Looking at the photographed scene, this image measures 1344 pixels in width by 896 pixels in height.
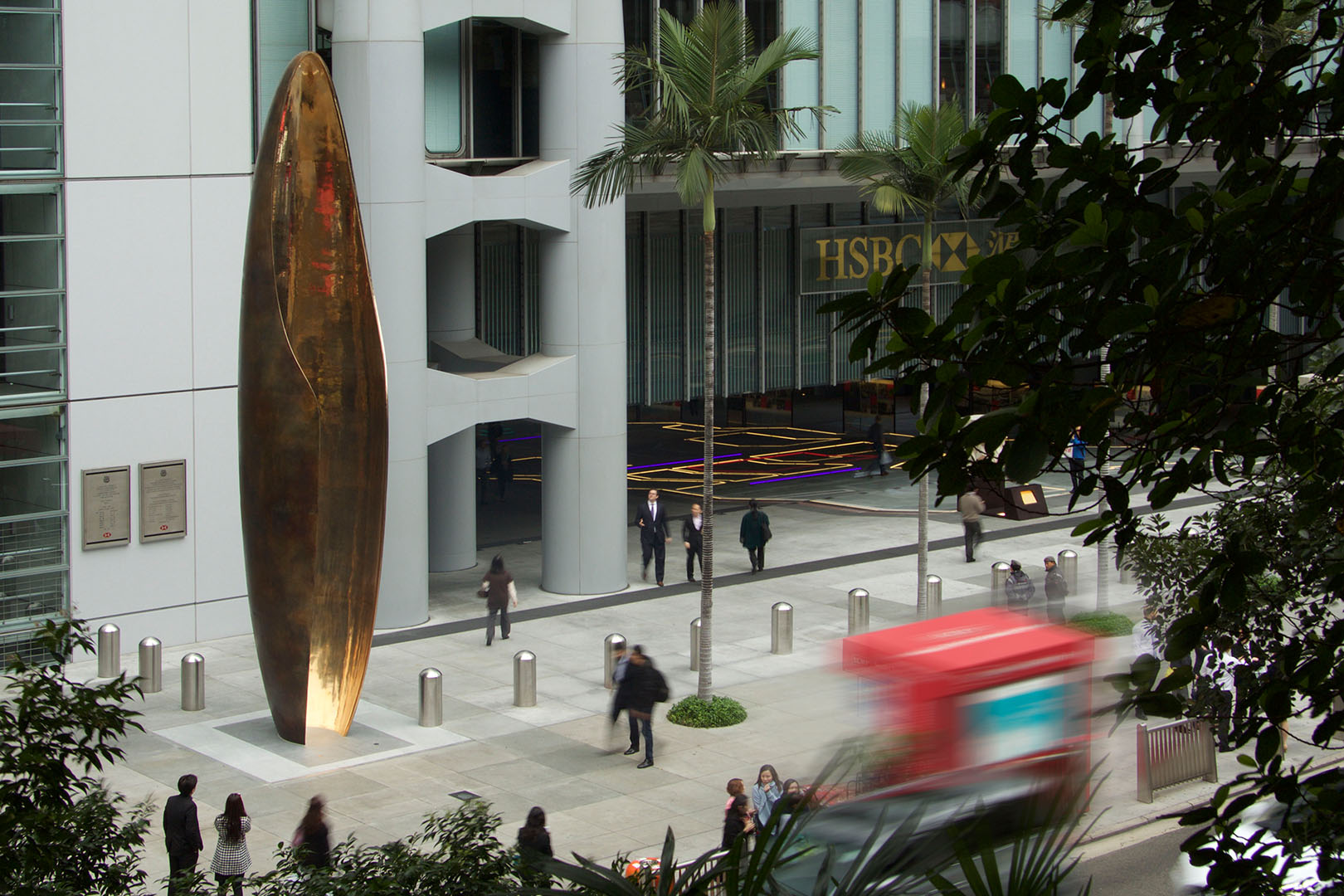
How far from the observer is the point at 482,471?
114 ft

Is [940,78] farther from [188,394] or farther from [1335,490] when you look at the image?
[1335,490]

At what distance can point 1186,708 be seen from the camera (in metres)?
5.25

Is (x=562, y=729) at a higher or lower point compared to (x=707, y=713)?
lower

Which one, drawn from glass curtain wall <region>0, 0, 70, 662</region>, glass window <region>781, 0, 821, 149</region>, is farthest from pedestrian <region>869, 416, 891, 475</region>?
glass curtain wall <region>0, 0, 70, 662</region>

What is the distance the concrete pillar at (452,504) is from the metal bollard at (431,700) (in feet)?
25.6

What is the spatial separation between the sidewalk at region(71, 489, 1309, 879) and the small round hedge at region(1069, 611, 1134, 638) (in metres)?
0.28

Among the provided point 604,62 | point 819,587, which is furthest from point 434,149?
point 819,587

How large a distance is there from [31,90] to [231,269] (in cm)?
345

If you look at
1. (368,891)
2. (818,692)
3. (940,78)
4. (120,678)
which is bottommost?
(818,692)

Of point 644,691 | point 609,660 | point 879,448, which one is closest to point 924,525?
point 609,660

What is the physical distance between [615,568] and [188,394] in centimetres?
709

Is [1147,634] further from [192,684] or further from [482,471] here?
[482,471]

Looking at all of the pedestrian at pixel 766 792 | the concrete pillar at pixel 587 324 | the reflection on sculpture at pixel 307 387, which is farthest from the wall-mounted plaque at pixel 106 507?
the pedestrian at pixel 766 792

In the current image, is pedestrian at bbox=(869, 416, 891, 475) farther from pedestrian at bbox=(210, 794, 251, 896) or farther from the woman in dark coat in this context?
pedestrian at bbox=(210, 794, 251, 896)
